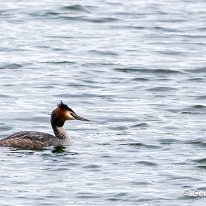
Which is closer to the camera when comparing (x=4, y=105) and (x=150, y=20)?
(x=4, y=105)

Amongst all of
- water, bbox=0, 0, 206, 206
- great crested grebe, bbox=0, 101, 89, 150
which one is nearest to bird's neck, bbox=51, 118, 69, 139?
great crested grebe, bbox=0, 101, 89, 150

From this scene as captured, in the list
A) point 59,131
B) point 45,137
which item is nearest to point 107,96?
point 59,131

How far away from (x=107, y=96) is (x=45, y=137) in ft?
14.6

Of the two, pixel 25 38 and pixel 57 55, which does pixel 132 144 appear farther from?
pixel 25 38

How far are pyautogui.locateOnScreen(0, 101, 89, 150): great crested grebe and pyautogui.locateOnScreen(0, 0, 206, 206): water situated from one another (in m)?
0.21

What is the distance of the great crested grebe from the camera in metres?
18.0

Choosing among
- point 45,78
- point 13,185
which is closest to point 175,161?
point 13,185

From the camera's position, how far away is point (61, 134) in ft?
61.8

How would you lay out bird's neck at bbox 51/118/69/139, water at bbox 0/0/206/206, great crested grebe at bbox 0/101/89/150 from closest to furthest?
water at bbox 0/0/206/206, great crested grebe at bbox 0/101/89/150, bird's neck at bbox 51/118/69/139

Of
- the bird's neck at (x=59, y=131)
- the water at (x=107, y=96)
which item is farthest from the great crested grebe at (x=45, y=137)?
the water at (x=107, y=96)

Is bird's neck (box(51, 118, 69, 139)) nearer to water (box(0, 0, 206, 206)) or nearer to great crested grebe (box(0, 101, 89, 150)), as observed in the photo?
great crested grebe (box(0, 101, 89, 150))

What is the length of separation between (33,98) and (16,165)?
216 inches

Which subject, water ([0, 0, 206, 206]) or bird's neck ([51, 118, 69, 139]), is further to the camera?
bird's neck ([51, 118, 69, 139])

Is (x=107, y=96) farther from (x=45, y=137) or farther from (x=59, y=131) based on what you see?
(x=45, y=137)
